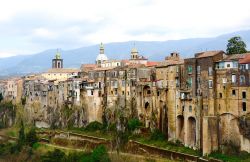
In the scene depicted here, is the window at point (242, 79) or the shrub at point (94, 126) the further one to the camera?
the shrub at point (94, 126)

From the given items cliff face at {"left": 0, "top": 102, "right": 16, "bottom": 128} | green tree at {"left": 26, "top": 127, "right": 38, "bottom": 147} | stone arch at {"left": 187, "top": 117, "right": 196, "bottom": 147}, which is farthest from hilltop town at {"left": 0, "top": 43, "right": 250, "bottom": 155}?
green tree at {"left": 26, "top": 127, "right": 38, "bottom": 147}

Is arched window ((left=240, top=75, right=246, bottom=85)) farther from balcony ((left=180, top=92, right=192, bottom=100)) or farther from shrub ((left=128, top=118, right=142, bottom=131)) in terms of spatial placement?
shrub ((left=128, top=118, right=142, bottom=131))

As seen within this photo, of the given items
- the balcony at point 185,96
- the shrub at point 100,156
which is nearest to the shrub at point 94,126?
the shrub at point 100,156

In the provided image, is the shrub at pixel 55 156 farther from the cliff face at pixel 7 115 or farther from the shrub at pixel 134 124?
the cliff face at pixel 7 115

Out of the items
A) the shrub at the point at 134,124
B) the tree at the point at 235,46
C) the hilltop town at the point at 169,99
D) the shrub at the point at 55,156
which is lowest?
the shrub at the point at 55,156

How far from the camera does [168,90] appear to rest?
6094cm

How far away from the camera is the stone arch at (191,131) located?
185 feet

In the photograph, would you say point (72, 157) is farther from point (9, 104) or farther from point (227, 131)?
point (9, 104)

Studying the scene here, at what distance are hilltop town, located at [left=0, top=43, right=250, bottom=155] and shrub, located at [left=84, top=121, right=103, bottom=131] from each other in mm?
755

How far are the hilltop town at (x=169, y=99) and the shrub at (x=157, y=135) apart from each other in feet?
1.73

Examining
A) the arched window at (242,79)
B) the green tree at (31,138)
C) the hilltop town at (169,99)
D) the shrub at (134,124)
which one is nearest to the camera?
the arched window at (242,79)

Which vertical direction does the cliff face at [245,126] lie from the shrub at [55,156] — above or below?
above

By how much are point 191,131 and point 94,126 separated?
20.1m

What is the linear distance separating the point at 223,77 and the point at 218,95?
6.91ft
